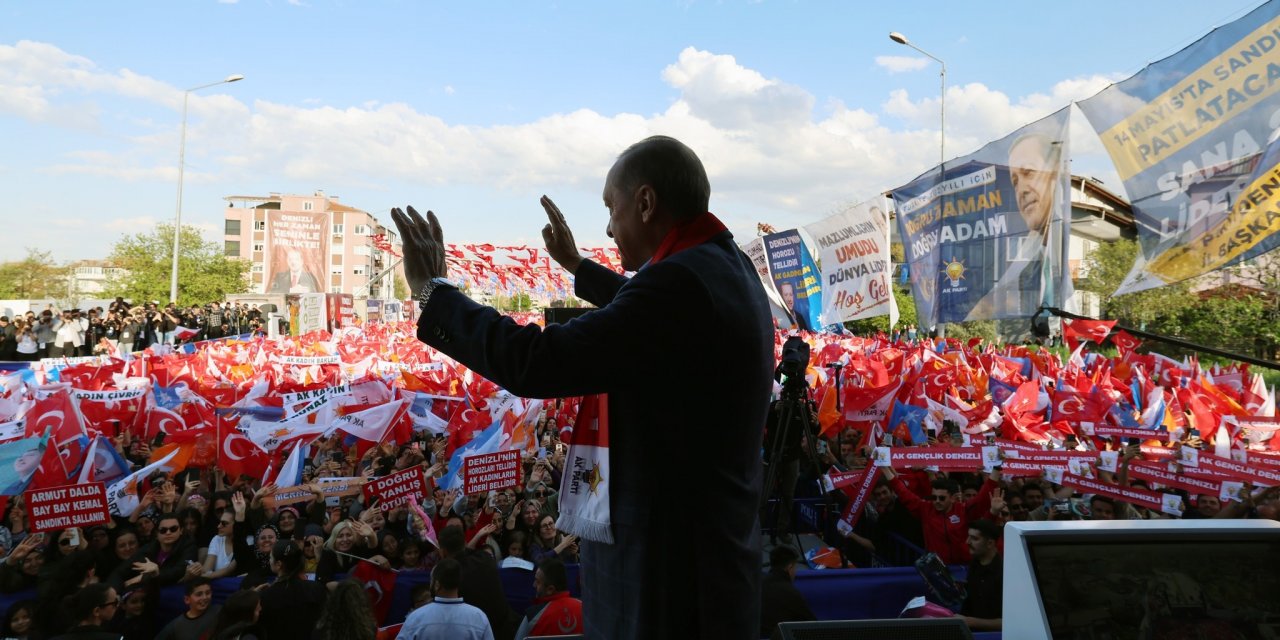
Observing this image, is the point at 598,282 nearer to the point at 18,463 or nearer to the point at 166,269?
the point at 18,463

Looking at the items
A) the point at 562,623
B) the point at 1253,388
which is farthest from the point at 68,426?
the point at 1253,388

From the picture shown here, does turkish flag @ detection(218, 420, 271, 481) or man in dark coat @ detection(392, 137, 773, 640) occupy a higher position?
man in dark coat @ detection(392, 137, 773, 640)

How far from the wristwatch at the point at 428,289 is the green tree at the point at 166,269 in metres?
47.1

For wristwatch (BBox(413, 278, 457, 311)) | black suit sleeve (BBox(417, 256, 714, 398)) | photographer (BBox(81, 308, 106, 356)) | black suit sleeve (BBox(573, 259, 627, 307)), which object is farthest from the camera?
photographer (BBox(81, 308, 106, 356))

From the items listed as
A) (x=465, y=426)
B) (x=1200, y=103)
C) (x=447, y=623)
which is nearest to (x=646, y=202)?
(x=447, y=623)

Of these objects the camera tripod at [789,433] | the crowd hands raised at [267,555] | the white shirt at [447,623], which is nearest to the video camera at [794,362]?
the camera tripod at [789,433]

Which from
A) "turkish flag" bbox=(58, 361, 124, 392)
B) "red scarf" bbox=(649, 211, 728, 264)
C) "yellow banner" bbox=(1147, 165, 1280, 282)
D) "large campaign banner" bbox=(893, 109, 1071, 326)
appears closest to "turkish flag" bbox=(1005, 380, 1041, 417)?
"large campaign banner" bbox=(893, 109, 1071, 326)

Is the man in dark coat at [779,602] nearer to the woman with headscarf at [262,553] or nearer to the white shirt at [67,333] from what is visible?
the woman with headscarf at [262,553]

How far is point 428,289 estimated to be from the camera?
4.60ft

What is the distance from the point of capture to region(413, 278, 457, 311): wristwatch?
4.58 feet

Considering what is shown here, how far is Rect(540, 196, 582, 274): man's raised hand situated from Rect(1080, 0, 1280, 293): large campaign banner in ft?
12.6

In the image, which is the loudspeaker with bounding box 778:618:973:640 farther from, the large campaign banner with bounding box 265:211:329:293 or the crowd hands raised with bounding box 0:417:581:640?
the large campaign banner with bounding box 265:211:329:293

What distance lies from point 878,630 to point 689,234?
0.99 m

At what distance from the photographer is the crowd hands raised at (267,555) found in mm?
5051
